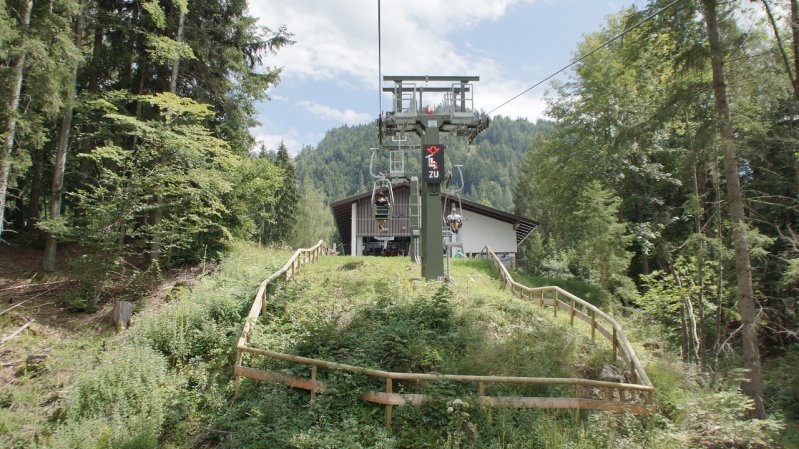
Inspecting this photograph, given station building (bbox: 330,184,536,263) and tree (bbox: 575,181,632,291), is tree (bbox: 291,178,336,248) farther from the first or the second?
tree (bbox: 575,181,632,291)

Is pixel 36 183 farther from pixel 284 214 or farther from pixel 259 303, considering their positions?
pixel 284 214

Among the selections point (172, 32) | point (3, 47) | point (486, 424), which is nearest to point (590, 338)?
point (486, 424)

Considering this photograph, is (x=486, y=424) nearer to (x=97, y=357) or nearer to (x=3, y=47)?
(x=97, y=357)

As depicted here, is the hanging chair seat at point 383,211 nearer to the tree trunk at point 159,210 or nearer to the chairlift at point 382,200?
the chairlift at point 382,200

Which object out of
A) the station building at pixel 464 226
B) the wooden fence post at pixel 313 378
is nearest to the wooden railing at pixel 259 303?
the wooden fence post at pixel 313 378

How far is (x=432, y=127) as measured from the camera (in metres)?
14.7

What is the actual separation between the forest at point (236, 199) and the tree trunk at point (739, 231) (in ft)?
0.14

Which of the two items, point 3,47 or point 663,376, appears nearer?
point 663,376

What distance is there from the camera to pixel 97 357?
32.7 ft

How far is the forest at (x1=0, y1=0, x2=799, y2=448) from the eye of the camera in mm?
8398

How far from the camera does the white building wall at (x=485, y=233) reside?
31281 mm

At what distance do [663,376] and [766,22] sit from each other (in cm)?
817

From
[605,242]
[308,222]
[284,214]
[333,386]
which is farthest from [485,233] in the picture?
[308,222]

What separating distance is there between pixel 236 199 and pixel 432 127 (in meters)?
8.18
